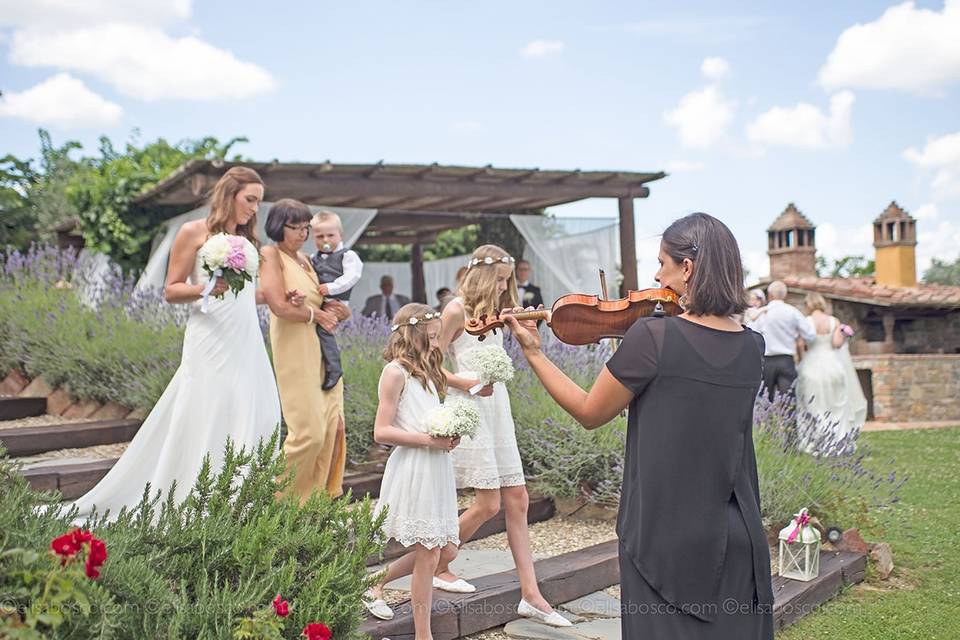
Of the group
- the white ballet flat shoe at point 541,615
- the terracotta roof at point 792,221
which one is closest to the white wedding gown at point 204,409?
the white ballet flat shoe at point 541,615

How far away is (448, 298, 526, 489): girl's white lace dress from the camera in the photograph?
14.1 ft

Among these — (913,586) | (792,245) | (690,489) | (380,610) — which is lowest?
Result: (913,586)

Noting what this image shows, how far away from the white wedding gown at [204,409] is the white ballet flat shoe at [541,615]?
1.49 m

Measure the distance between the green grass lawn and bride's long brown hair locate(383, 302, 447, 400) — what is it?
2287mm

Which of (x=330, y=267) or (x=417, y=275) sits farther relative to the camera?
(x=417, y=275)

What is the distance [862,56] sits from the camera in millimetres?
35438

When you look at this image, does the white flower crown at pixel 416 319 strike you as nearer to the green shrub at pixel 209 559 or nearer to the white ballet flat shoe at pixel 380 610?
the green shrub at pixel 209 559

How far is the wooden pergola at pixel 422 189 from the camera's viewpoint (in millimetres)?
12016

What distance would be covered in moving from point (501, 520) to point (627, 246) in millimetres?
9627

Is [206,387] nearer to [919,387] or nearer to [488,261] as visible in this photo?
[488,261]

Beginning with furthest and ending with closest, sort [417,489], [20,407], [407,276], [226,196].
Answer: [407,276]
[20,407]
[226,196]
[417,489]

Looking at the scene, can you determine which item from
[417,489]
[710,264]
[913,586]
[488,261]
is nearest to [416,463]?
[417,489]

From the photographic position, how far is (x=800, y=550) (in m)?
5.14

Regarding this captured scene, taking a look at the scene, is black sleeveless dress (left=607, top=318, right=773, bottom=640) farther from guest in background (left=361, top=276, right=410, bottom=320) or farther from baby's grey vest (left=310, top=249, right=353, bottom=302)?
guest in background (left=361, top=276, right=410, bottom=320)
